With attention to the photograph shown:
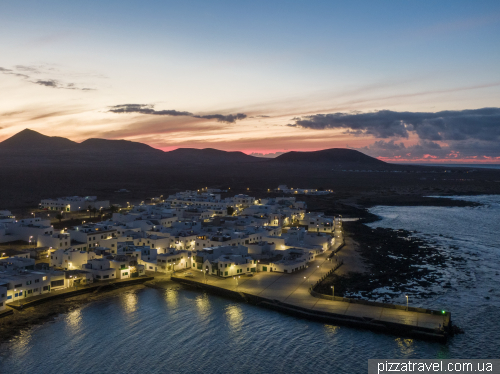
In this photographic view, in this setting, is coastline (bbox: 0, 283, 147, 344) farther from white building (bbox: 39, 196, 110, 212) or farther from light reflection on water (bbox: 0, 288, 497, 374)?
white building (bbox: 39, 196, 110, 212)

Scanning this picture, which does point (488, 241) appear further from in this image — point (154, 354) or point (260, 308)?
point (154, 354)

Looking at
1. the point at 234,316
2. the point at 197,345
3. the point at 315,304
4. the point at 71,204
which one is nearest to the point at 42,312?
the point at 197,345

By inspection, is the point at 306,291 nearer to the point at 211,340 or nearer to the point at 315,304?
the point at 315,304

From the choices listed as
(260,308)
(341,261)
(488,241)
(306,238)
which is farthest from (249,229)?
(488,241)

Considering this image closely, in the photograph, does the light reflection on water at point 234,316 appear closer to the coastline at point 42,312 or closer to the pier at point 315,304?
the pier at point 315,304

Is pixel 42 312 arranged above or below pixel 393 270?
above

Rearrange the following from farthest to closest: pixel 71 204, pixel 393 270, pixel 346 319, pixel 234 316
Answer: pixel 71 204 < pixel 393 270 < pixel 234 316 < pixel 346 319
